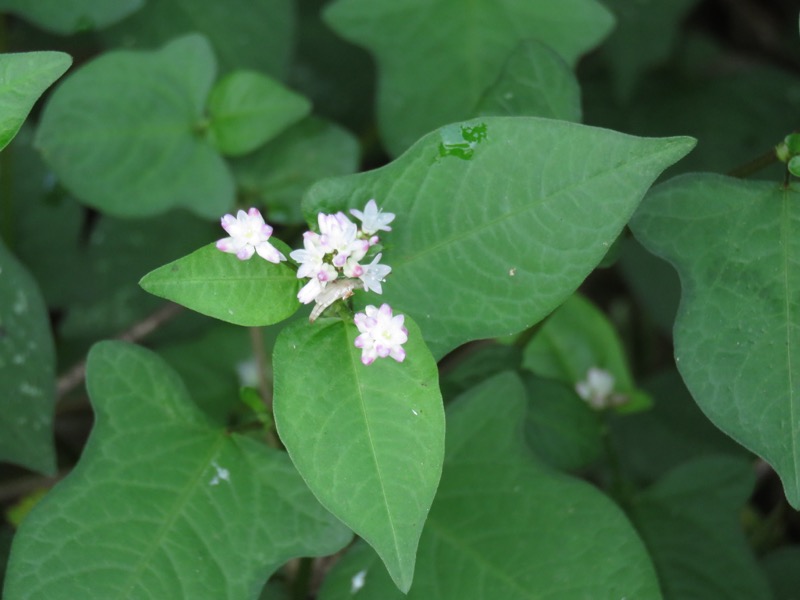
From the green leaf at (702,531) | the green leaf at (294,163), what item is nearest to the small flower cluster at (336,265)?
the green leaf at (294,163)

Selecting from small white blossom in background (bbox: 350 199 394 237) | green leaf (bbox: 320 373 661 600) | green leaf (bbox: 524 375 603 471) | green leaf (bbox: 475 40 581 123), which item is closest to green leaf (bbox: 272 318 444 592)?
small white blossom in background (bbox: 350 199 394 237)

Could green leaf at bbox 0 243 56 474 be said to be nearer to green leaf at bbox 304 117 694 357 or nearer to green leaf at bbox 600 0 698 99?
green leaf at bbox 304 117 694 357

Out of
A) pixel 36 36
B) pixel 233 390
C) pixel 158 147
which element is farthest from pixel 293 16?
pixel 233 390

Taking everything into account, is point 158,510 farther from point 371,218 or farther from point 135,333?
point 135,333

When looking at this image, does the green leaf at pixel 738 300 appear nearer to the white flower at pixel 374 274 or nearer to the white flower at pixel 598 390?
the white flower at pixel 374 274

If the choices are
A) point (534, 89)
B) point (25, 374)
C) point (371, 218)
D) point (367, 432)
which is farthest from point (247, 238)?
point (25, 374)

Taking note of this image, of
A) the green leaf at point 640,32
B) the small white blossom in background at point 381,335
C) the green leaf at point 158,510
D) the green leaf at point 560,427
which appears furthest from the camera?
the green leaf at point 640,32
